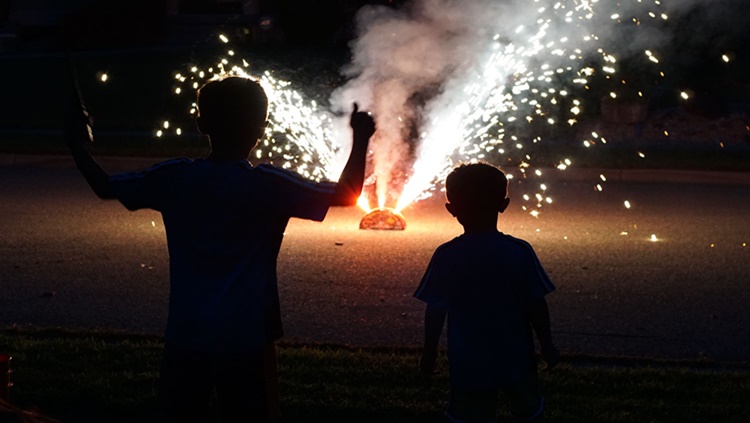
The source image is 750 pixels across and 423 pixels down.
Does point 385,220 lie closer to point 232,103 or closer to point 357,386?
point 357,386

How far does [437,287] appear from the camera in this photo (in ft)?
14.7

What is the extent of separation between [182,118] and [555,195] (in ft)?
28.3

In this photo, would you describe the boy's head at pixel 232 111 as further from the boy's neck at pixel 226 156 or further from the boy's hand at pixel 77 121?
the boy's hand at pixel 77 121

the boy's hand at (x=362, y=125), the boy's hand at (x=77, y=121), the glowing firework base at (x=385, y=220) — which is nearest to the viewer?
the boy's hand at (x=362, y=125)

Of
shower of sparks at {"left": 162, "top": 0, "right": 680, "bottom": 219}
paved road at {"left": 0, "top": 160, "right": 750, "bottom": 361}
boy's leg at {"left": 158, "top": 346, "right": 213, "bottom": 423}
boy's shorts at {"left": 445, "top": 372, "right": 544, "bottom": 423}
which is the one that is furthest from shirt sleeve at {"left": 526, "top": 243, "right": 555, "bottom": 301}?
shower of sparks at {"left": 162, "top": 0, "right": 680, "bottom": 219}

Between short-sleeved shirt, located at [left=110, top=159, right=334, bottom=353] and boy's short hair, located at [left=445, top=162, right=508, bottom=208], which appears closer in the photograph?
short-sleeved shirt, located at [left=110, top=159, right=334, bottom=353]

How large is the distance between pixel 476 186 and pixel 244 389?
1112 mm

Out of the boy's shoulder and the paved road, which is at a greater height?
the paved road

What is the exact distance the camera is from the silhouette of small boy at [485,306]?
4387 mm

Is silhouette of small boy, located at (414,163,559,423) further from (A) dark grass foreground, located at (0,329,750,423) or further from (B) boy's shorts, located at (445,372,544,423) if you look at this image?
(A) dark grass foreground, located at (0,329,750,423)

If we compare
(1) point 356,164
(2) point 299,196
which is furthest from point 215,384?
(1) point 356,164

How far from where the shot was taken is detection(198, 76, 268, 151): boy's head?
12.9 ft

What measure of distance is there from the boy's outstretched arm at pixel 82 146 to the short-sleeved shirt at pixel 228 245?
22 cm

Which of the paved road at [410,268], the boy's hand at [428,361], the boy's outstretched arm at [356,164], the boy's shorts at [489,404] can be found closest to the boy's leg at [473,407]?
the boy's shorts at [489,404]
